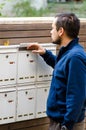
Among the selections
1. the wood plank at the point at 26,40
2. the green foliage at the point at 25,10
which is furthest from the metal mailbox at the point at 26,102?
the green foliage at the point at 25,10

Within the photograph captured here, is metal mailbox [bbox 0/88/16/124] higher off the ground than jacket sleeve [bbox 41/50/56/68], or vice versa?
jacket sleeve [bbox 41/50/56/68]

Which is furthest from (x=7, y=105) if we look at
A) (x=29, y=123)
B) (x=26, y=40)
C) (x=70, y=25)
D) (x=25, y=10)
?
(x=25, y=10)

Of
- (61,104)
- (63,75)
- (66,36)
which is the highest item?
(66,36)

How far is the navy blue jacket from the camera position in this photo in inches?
164

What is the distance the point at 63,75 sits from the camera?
4297mm

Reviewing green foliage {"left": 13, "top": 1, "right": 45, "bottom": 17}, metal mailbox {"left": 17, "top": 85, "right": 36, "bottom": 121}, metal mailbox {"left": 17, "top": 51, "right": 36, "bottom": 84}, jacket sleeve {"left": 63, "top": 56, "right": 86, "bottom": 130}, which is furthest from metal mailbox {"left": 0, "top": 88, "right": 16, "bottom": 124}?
green foliage {"left": 13, "top": 1, "right": 45, "bottom": 17}

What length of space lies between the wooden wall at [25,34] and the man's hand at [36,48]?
249mm

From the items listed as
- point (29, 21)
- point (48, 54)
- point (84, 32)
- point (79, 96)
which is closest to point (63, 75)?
point (79, 96)

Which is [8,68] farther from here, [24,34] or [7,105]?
[24,34]

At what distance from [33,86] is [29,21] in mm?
789

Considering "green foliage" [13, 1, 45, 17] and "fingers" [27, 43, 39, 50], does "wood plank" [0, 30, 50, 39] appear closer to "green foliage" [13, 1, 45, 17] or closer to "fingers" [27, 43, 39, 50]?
"fingers" [27, 43, 39, 50]

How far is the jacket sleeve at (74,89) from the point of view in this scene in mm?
4152

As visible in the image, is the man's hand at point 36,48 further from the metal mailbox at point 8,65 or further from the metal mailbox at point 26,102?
the metal mailbox at point 26,102

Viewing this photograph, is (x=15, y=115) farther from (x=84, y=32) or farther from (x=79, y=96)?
(x=84, y=32)
